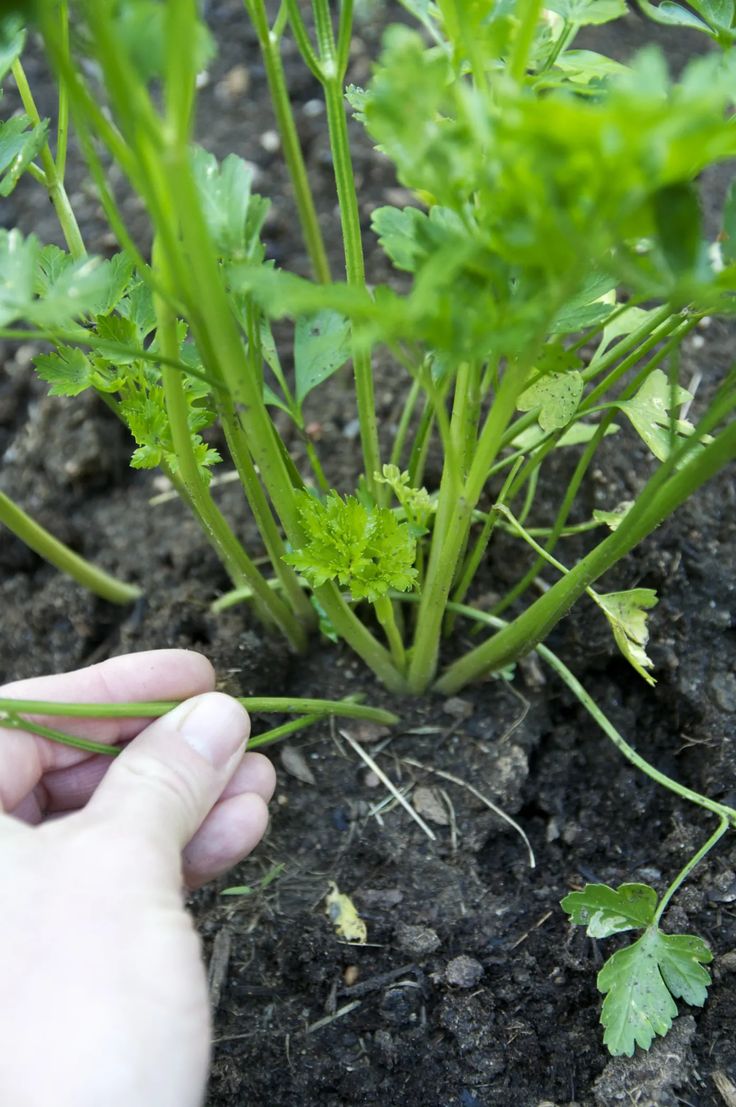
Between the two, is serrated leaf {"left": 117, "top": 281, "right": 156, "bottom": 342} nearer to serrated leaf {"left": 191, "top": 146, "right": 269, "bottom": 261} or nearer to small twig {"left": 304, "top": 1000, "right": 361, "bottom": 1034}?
serrated leaf {"left": 191, "top": 146, "right": 269, "bottom": 261}

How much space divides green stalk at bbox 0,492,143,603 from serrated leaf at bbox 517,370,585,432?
23.3 inches

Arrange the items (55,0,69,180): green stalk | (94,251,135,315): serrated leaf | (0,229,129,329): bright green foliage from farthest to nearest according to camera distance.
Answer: (94,251,135,315): serrated leaf < (55,0,69,180): green stalk < (0,229,129,329): bright green foliage

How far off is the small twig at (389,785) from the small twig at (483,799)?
38mm

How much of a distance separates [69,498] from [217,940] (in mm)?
736

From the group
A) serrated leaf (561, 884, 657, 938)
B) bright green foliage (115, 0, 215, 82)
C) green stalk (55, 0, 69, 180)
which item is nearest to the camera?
bright green foliage (115, 0, 215, 82)

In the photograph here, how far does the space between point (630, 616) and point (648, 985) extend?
38 cm

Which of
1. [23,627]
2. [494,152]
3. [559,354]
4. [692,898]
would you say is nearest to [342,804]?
[692,898]

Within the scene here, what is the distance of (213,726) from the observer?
93 centimetres

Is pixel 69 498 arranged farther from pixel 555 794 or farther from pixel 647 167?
pixel 647 167

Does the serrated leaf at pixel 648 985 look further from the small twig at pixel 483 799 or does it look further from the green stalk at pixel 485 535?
the green stalk at pixel 485 535

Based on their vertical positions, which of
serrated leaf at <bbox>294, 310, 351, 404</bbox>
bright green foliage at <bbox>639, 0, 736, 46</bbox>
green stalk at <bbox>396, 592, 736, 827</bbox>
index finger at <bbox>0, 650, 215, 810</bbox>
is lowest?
green stalk at <bbox>396, 592, 736, 827</bbox>

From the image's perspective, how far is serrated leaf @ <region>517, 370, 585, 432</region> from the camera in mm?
940

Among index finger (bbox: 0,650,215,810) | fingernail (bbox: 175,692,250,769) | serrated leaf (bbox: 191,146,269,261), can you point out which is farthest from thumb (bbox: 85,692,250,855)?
serrated leaf (bbox: 191,146,269,261)

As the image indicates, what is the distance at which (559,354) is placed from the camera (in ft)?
2.73
